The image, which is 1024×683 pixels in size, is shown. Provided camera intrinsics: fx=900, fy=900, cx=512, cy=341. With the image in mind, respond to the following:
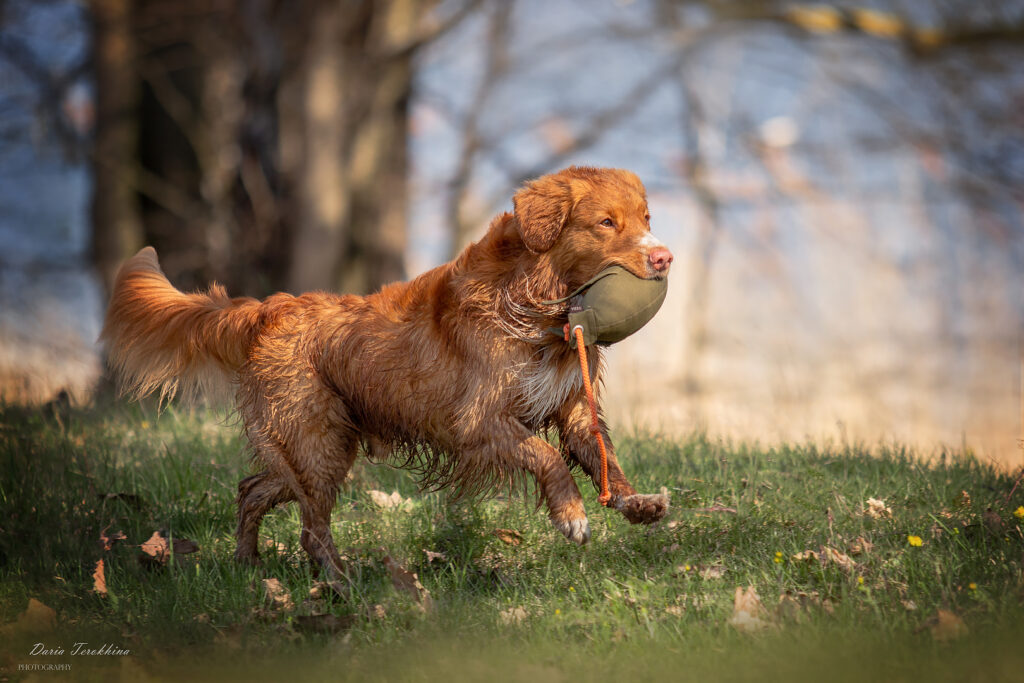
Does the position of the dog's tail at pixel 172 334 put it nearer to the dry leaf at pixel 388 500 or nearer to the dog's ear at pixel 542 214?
the dry leaf at pixel 388 500

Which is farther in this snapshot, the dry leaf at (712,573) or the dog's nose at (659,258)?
the dry leaf at (712,573)

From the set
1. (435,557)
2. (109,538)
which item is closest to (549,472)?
(435,557)

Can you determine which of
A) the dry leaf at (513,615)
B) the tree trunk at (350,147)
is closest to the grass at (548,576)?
the dry leaf at (513,615)

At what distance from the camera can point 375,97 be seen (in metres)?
9.92

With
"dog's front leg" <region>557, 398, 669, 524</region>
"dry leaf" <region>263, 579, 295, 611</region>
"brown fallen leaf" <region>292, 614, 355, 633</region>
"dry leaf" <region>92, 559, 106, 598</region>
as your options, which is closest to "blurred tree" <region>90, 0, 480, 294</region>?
"dry leaf" <region>92, 559, 106, 598</region>

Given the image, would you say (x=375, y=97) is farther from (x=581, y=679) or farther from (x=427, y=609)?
(x=581, y=679)

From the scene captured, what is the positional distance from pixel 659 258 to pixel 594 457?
85cm

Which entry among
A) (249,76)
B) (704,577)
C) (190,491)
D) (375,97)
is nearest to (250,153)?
(249,76)

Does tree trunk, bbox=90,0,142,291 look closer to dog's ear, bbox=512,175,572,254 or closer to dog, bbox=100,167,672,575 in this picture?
dog, bbox=100,167,672,575

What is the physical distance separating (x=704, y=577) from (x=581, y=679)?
867mm

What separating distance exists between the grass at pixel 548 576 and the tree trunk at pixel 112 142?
5536 millimetres

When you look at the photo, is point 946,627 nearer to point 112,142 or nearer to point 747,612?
point 747,612

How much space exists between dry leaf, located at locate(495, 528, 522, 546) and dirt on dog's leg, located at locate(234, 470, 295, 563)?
948 millimetres

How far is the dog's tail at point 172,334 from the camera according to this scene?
164 inches
